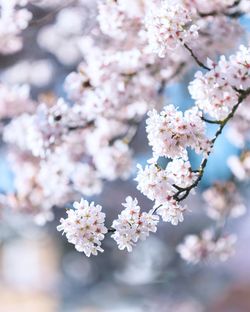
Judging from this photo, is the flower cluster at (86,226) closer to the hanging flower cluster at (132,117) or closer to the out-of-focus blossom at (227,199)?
the hanging flower cluster at (132,117)

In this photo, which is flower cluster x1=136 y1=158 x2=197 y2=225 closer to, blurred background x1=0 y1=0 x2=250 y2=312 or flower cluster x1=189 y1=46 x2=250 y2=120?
flower cluster x1=189 y1=46 x2=250 y2=120

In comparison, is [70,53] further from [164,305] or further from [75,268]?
[75,268]

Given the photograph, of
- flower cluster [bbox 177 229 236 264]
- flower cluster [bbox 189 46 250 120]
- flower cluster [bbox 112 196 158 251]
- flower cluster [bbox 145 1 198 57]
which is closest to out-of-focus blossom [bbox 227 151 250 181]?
flower cluster [bbox 177 229 236 264]

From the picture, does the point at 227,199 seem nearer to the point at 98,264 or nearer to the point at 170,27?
the point at 170,27

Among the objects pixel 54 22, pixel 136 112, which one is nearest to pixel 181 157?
pixel 136 112

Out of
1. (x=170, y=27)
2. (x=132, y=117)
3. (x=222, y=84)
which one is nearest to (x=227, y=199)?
(x=132, y=117)

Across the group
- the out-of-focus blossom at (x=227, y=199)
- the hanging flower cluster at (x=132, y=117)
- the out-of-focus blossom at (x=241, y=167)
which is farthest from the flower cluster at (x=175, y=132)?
the out-of-focus blossom at (x=227, y=199)
